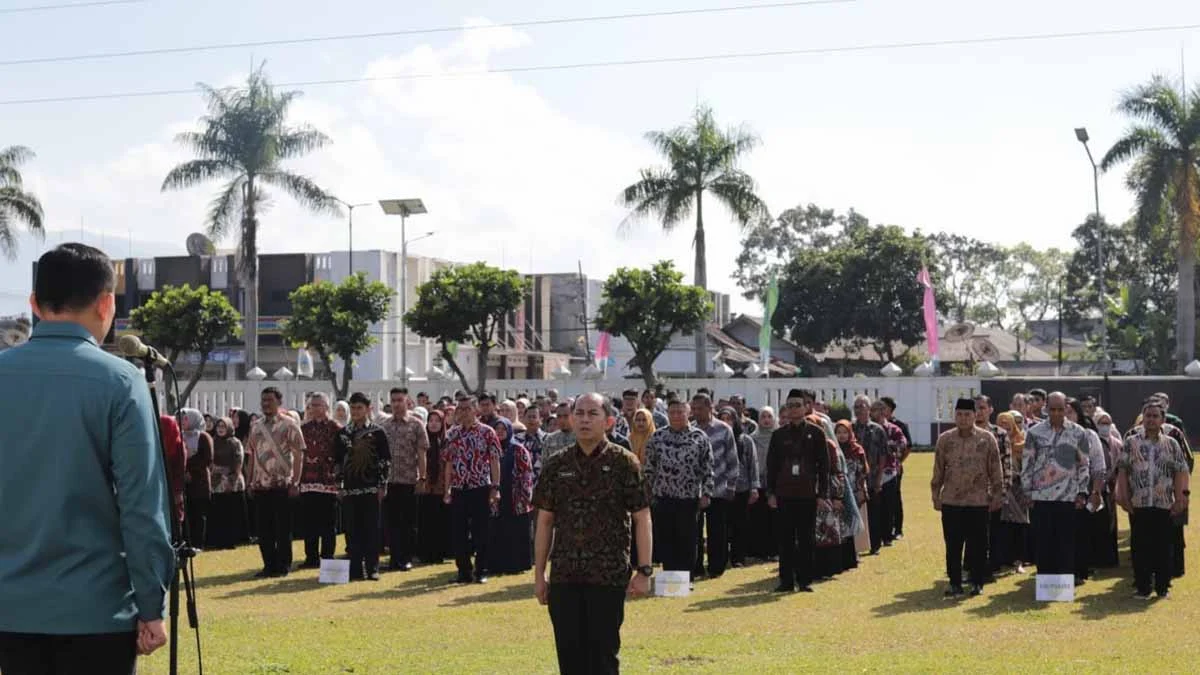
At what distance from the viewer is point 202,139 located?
187ft

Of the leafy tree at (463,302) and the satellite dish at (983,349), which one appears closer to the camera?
the leafy tree at (463,302)

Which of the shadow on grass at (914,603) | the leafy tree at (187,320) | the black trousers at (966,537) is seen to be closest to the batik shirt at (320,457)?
the shadow on grass at (914,603)

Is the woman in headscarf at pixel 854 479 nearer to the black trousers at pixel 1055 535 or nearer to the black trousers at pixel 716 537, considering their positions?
the black trousers at pixel 716 537

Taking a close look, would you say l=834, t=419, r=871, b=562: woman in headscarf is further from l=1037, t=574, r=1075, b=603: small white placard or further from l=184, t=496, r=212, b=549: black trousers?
l=184, t=496, r=212, b=549: black trousers

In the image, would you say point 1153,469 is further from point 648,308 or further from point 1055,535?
point 648,308

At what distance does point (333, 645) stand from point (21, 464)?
25.6ft

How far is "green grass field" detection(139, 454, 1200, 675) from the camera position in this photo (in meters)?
11.2

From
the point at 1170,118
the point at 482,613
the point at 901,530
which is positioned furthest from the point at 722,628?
the point at 1170,118

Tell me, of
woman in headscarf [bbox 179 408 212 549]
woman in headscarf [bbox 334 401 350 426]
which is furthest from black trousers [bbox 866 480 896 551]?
woman in headscarf [bbox 179 408 212 549]

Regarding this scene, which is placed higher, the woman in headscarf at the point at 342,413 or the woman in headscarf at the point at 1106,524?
the woman in headscarf at the point at 342,413

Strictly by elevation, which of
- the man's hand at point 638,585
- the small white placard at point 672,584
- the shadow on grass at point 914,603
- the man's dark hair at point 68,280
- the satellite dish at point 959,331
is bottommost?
the shadow on grass at point 914,603

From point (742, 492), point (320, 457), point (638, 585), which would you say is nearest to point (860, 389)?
point (742, 492)

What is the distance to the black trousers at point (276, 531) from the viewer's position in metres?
17.6

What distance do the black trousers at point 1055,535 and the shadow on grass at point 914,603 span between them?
3.57ft
